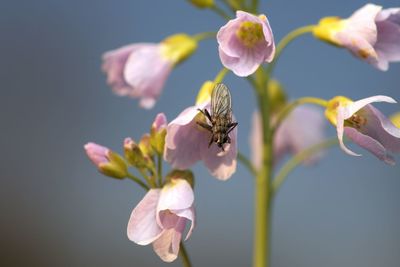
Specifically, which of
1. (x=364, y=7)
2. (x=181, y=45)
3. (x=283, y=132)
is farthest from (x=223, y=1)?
(x=283, y=132)

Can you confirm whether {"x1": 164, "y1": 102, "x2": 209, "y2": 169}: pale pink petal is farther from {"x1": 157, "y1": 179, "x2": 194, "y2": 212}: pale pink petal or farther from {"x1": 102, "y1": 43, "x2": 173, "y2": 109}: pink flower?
{"x1": 102, "y1": 43, "x2": 173, "y2": 109}: pink flower

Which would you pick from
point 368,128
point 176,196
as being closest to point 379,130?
point 368,128

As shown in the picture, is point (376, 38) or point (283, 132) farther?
point (283, 132)

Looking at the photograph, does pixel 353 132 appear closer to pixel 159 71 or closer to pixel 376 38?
pixel 376 38

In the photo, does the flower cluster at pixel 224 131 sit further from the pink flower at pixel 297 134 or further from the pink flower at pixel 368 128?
the pink flower at pixel 297 134

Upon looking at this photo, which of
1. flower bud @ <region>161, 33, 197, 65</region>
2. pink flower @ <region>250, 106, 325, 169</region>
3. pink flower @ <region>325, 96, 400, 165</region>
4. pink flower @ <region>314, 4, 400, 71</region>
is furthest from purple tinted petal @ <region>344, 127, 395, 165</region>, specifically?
pink flower @ <region>250, 106, 325, 169</region>
